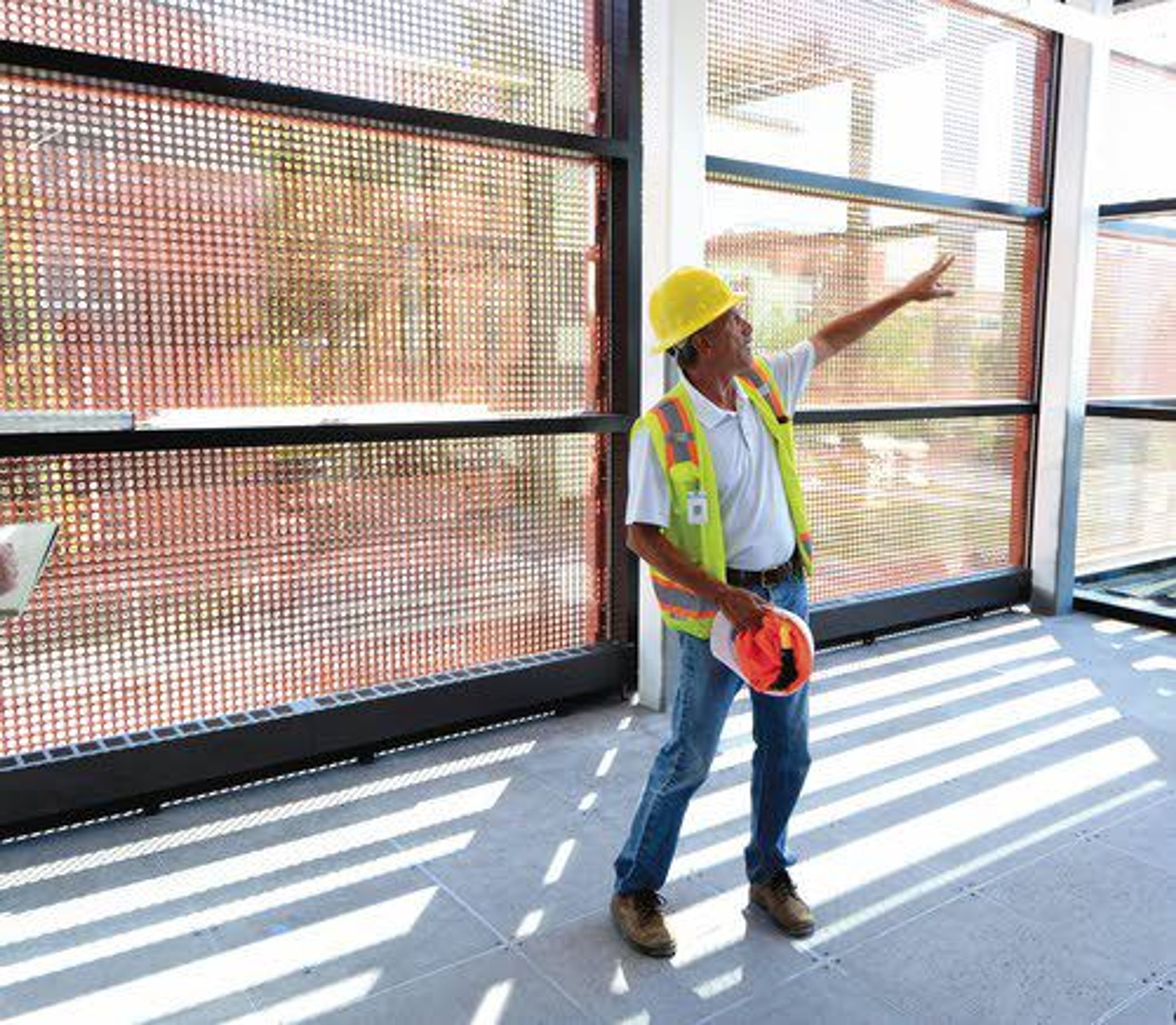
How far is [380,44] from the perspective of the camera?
13.2 ft

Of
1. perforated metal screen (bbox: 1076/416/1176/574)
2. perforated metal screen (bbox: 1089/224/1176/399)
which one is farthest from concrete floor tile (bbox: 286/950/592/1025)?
perforated metal screen (bbox: 1089/224/1176/399)

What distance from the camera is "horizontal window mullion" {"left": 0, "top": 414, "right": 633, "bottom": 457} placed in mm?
3512

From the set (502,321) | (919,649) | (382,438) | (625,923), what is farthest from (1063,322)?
(625,923)

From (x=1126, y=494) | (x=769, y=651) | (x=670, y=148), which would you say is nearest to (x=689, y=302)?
(x=769, y=651)

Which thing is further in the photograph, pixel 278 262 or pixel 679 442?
pixel 278 262

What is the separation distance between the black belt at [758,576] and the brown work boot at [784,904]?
0.88 metres

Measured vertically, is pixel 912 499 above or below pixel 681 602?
below

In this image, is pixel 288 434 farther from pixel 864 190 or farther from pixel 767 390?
pixel 864 190

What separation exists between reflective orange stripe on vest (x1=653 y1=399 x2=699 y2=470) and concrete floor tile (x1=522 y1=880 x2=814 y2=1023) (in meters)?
1.30

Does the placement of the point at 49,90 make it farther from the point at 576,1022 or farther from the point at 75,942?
the point at 576,1022

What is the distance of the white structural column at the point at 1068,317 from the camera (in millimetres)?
6145

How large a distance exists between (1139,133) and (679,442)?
5.01m

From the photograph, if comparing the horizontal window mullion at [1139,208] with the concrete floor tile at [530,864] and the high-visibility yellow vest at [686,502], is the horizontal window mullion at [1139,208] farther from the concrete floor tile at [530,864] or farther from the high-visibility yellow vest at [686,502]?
the concrete floor tile at [530,864]

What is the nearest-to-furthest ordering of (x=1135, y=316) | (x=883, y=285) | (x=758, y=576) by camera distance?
(x=758, y=576) < (x=883, y=285) < (x=1135, y=316)
